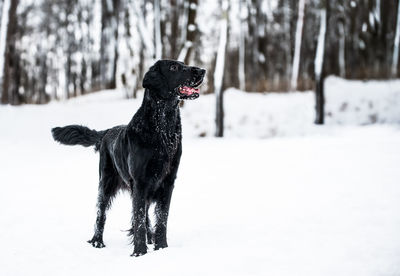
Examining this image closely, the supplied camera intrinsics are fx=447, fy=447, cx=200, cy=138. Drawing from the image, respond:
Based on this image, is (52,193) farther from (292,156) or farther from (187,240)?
(292,156)

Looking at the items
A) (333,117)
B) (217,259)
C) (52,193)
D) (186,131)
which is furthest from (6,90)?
(217,259)

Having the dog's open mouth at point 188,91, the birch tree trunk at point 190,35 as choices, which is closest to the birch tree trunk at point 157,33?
the birch tree trunk at point 190,35

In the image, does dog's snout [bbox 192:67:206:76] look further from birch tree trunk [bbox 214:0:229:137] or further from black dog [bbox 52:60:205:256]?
birch tree trunk [bbox 214:0:229:137]

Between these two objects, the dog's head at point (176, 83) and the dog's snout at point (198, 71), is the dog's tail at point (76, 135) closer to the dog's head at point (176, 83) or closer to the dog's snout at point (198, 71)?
the dog's head at point (176, 83)

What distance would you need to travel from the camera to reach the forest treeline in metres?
16.7

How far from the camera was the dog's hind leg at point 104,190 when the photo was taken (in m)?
4.85

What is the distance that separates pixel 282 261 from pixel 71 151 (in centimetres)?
844

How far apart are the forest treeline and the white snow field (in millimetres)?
2278

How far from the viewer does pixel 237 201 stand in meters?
6.61

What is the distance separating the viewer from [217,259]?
12.0 ft

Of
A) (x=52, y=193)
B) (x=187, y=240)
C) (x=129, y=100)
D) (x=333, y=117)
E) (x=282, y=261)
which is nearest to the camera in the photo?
(x=282, y=261)

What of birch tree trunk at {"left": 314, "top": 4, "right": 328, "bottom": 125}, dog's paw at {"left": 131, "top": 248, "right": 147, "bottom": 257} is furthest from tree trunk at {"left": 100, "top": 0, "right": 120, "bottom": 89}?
dog's paw at {"left": 131, "top": 248, "right": 147, "bottom": 257}

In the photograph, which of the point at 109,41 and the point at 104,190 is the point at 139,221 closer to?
the point at 104,190

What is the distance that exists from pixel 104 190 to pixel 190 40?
11.2 meters
